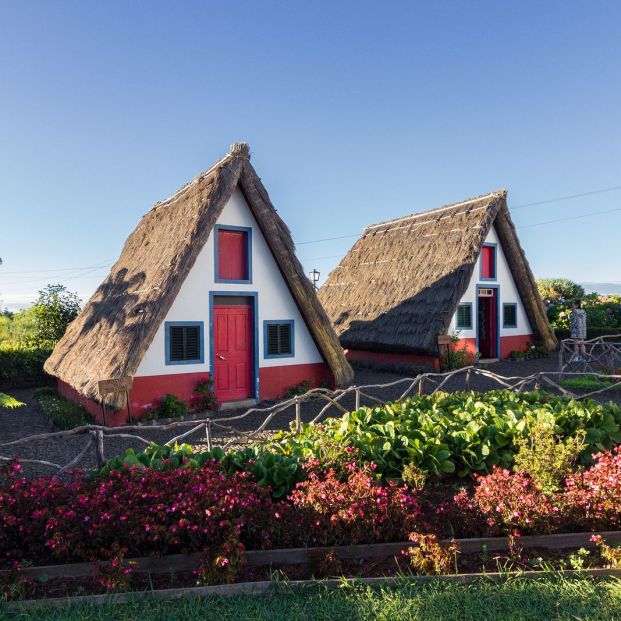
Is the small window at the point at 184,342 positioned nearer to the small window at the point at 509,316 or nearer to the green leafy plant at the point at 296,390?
the green leafy plant at the point at 296,390

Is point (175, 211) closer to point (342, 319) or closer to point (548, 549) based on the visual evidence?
point (342, 319)

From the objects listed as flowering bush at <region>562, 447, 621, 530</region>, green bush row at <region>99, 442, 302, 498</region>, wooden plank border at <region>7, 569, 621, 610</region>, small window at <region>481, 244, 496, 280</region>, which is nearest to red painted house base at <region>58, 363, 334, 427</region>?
green bush row at <region>99, 442, 302, 498</region>

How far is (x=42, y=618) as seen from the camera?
11.2 ft

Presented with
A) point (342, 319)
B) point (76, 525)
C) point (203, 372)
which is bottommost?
point (76, 525)

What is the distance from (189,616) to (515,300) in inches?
716

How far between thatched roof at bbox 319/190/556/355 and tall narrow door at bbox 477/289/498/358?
1.44 meters

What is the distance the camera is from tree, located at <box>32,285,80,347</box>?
17703mm

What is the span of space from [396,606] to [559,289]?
2611 cm

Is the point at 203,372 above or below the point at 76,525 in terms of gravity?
above

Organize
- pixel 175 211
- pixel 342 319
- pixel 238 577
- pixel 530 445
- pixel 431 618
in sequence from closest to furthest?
pixel 431 618 < pixel 238 577 < pixel 530 445 < pixel 175 211 < pixel 342 319

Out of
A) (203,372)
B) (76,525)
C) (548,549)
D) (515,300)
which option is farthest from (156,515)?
(515,300)

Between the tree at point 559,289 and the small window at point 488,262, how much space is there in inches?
317

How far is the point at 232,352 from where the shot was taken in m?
11.9

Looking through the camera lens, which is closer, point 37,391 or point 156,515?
point 156,515
